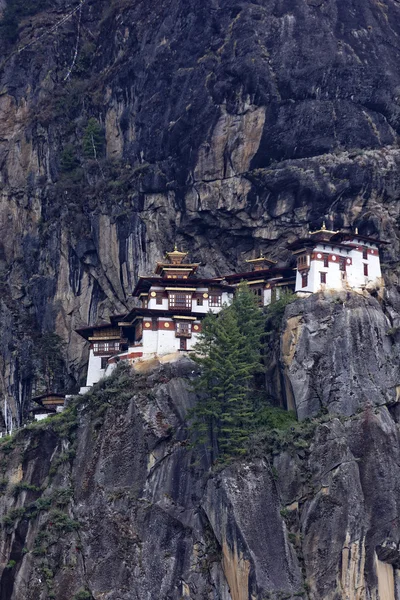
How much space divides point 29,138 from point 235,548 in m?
50.7

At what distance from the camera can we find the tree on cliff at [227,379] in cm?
7619

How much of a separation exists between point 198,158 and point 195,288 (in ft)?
45.9

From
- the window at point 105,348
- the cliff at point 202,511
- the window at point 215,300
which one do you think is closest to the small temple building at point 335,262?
the cliff at point 202,511

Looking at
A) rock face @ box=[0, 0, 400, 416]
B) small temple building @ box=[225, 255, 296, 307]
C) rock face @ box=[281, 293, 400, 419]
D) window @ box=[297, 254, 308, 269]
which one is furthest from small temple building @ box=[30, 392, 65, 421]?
window @ box=[297, 254, 308, 269]

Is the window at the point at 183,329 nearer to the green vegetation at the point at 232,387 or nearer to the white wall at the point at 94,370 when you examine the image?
the green vegetation at the point at 232,387

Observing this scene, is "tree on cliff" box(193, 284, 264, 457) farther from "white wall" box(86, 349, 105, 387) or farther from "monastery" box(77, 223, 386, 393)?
"white wall" box(86, 349, 105, 387)

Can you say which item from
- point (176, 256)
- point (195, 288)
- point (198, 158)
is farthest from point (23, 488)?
point (198, 158)

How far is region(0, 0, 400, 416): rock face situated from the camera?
93562 mm

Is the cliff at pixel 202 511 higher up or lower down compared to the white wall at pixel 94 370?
lower down

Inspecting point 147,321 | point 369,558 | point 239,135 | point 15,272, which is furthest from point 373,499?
point 15,272

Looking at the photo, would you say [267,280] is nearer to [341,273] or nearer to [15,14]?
[341,273]

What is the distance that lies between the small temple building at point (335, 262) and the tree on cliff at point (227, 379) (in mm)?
5490

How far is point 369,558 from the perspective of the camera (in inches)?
2842

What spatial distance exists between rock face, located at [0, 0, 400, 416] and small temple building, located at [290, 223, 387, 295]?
→ 288cm
